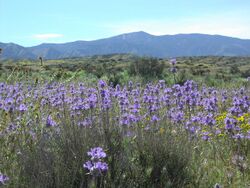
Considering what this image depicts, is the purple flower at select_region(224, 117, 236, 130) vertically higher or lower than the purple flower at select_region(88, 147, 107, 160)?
lower

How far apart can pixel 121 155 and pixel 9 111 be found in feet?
5.05

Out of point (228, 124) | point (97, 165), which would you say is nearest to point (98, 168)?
point (97, 165)

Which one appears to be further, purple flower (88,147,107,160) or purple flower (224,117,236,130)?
purple flower (224,117,236,130)

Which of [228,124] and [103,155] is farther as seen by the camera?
[228,124]

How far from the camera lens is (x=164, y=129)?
3693 millimetres

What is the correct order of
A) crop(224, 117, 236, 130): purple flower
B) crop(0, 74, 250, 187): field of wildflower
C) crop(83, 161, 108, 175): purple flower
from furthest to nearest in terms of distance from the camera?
crop(224, 117, 236, 130): purple flower, crop(0, 74, 250, 187): field of wildflower, crop(83, 161, 108, 175): purple flower

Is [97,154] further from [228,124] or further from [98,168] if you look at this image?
[228,124]

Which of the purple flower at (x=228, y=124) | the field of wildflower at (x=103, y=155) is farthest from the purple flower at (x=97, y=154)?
the purple flower at (x=228, y=124)

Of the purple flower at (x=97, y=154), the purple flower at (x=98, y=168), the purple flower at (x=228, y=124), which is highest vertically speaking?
the purple flower at (x=97, y=154)

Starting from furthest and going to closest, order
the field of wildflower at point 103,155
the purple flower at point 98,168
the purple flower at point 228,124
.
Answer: the purple flower at point 228,124, the field of wildflower at point 103,155, the purple flower at point 98,168

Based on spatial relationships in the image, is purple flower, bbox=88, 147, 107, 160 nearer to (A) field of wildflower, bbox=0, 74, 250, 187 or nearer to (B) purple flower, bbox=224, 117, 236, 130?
(A) field of wildflower, bbox=0, 74, 250, 187

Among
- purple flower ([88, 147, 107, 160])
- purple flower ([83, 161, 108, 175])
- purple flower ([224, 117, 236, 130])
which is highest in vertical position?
purple flower ([88, 147, 107, 160])

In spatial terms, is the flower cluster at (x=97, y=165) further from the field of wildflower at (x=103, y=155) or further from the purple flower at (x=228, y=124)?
the purple flower at (x=228, y=124)

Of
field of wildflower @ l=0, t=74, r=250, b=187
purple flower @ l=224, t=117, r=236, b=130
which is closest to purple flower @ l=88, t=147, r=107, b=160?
field of wildflower @ l=0, t=74, r=250, b=187
